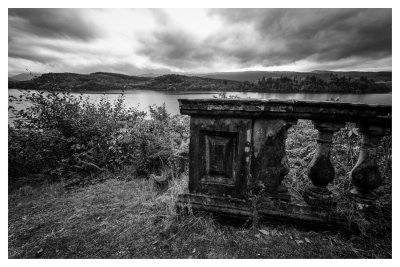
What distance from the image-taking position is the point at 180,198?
2.02 m

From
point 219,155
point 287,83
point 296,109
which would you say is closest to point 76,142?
point 219,155

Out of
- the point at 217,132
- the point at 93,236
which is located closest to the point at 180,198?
the point at 217,132

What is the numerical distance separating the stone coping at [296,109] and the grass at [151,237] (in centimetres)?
106

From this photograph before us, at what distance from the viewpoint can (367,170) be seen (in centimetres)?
173

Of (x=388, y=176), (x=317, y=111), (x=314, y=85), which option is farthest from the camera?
(x=314, y=85)

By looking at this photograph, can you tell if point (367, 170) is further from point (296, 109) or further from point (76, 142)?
point (76, 142)

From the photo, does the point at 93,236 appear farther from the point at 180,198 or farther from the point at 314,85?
the point at 314,85

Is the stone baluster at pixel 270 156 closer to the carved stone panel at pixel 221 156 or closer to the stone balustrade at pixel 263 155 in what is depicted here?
the stone balustrade at pixel 263 155

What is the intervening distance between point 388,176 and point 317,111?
1.52m

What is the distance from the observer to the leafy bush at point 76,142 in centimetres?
353

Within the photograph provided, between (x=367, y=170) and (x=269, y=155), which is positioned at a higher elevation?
(x=269, y=155)

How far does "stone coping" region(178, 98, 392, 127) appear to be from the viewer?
1.59 meters

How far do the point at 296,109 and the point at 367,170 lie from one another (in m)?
0.85

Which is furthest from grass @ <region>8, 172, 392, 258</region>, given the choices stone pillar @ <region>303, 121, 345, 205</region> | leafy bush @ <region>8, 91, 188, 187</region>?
leafy bush @ <region>8, 91, 188, 187</region>
